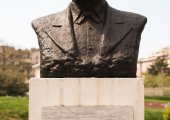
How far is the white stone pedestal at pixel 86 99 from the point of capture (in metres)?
4.54

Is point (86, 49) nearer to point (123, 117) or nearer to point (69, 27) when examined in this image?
point (69, 27)

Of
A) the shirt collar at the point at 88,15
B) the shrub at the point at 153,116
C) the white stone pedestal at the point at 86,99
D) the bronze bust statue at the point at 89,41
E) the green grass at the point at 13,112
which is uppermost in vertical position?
the shirt collar at the point at 88,15

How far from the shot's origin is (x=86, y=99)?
459 cm

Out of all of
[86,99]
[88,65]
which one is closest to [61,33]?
[88,65]

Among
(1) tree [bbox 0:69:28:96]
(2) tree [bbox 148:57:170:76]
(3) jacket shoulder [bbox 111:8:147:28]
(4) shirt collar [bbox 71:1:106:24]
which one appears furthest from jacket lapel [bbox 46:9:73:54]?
(2) tree [bbox 148:57:170:76]

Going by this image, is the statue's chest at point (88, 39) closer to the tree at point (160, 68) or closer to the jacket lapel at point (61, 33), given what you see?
the jacket lapel at point (61, 33)

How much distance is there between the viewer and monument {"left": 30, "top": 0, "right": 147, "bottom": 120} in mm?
4566

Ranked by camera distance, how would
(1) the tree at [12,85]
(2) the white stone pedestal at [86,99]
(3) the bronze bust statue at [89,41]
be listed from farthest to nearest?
(1) the tree at [12,85] → (3) the bronze bust statue at [89,41] → (2) the white stone pedestal at [86,99]

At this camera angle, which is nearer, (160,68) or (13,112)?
(13,112)

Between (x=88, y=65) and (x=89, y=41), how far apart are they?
0.94 ft

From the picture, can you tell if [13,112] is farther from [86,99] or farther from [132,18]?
[86,99]

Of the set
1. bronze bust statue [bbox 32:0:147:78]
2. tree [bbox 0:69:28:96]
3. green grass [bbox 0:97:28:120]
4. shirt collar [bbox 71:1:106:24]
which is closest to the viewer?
bronze bust statue [bbox 32:0:147:78]

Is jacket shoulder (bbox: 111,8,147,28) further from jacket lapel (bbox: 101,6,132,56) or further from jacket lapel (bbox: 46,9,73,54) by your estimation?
jacket lapel (bbox: 46,9,73,54)

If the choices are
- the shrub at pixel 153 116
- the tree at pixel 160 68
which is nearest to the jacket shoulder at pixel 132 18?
the shrub at pixel 153 116
